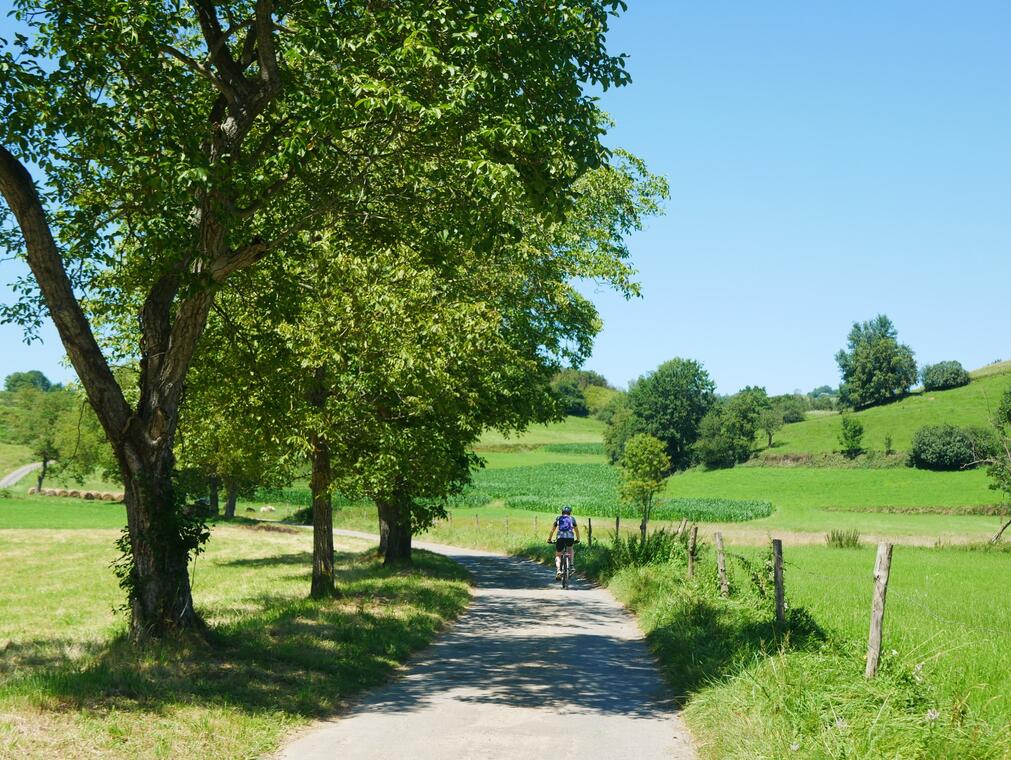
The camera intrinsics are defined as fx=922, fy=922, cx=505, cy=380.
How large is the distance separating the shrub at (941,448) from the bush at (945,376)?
141 feet

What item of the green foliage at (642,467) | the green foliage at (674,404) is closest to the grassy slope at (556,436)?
the green foliage at (674,404)

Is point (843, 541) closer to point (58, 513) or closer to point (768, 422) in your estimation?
point (58, 513)

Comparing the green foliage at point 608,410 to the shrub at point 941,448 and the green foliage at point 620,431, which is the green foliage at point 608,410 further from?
the shrub at point 941,448

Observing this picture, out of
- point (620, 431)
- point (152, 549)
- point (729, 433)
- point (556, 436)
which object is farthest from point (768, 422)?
point (152, 549)

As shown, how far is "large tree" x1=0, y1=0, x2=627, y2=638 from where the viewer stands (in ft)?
33.2

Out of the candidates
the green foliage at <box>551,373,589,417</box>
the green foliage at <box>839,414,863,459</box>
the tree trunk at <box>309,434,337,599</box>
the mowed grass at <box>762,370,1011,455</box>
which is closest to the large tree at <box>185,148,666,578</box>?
the tree trunk at <box>309,434,337,599</box>

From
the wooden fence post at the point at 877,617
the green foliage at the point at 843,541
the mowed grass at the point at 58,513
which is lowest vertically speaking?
the green foliage at the point at 843,541

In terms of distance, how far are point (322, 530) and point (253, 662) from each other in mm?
7695

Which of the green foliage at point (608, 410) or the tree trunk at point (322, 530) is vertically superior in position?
the green foliage at point (608, 410)

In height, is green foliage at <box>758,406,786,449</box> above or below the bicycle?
above

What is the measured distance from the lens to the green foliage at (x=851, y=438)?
110 m

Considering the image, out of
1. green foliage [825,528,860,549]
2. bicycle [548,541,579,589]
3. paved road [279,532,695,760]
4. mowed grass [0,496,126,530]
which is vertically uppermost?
paved road [279,532,695,760]

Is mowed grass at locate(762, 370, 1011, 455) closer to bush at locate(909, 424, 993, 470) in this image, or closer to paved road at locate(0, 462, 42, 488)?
bush at locate(909, 424, 993, 470)

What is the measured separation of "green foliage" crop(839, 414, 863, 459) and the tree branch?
109 metres
